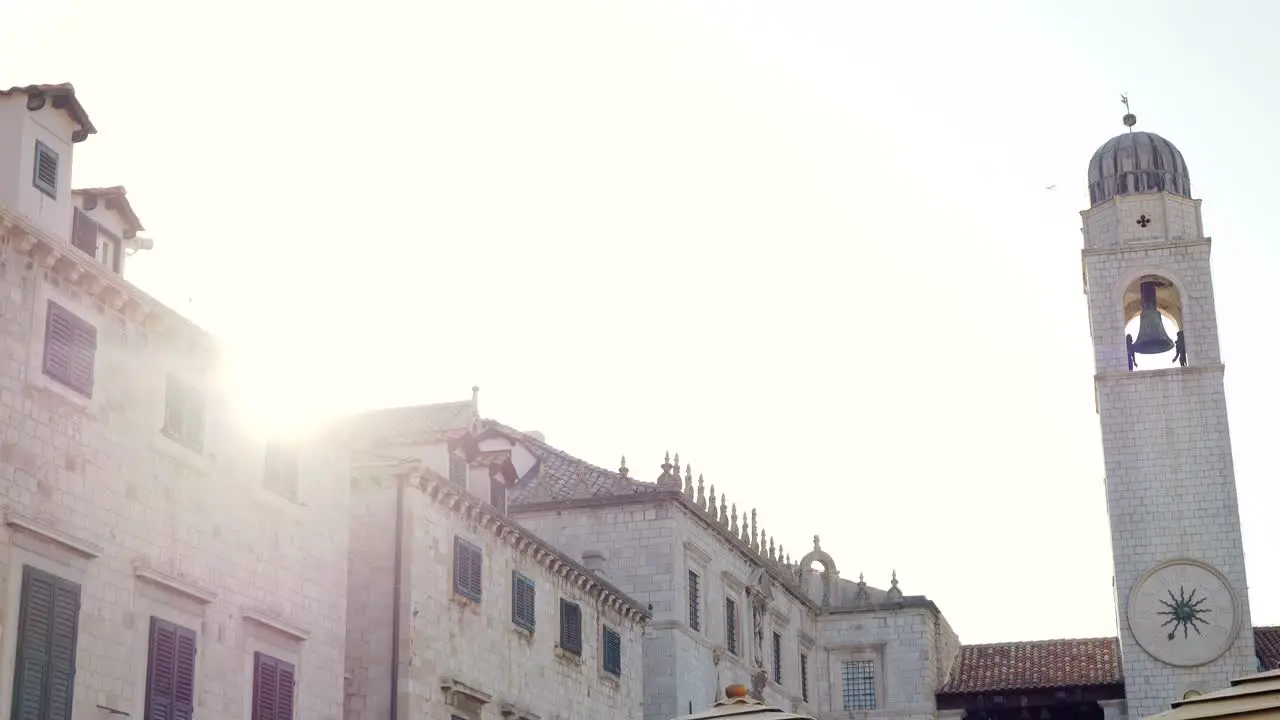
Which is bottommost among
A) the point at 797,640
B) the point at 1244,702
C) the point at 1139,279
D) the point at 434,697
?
the point at 1244,702

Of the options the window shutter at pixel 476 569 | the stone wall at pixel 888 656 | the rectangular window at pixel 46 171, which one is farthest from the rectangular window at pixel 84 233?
the stone wall at pixel 888 656

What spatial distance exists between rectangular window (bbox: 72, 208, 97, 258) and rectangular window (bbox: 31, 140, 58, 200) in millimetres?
822

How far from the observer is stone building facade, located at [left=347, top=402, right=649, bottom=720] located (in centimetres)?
2556

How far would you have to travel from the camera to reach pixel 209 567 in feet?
68.1

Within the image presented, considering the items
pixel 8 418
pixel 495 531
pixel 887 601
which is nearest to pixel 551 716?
pixel 495 531

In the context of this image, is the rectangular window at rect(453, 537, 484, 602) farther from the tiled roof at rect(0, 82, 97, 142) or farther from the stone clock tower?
the stone clock tower

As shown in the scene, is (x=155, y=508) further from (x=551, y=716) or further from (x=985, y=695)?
(x=985, y=695)

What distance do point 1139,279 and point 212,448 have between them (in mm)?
34977

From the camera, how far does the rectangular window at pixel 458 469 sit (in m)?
28.9

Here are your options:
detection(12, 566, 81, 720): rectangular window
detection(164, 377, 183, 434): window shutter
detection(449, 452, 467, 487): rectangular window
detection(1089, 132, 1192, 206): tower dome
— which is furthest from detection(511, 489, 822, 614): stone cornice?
detection(12, 566, 81, 720): rectangular window

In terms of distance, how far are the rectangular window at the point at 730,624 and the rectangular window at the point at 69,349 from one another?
26714mm

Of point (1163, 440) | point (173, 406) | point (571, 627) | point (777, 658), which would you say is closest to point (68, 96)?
point (173, 406)

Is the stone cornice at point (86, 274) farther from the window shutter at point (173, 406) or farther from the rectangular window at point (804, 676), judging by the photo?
the rectangular window at point (804, 676)

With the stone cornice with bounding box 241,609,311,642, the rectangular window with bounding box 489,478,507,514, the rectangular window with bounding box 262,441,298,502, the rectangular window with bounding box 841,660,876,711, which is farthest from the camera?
the rectangular window with bounding box 841,660,876,711
